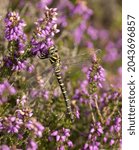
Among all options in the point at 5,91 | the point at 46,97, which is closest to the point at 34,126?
the point at 5,91

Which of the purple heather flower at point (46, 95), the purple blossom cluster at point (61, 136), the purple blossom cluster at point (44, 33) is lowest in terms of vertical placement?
the purple blossom cluster at point (61, 136)

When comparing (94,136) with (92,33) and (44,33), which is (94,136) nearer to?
(44,33)

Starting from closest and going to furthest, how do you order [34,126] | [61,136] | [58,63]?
[34,126] < [61,136] < [58,63]

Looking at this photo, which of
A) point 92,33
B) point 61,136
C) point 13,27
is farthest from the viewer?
point 92,33

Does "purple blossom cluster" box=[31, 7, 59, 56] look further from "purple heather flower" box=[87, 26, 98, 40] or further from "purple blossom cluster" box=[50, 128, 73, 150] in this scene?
"purple heather flower" box=[87, 26, 98, 40]

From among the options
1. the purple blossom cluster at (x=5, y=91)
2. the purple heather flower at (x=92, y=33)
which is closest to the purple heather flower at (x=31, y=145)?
the purple blossom cluster at (x=5, y=91)

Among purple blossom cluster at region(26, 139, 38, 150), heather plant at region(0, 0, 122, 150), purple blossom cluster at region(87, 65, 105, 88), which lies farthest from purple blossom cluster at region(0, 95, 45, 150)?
purple blossom cluster at region(87, 65, 105, 88)

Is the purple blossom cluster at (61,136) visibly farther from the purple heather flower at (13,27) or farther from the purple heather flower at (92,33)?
the purple heather flower at (92,33)
